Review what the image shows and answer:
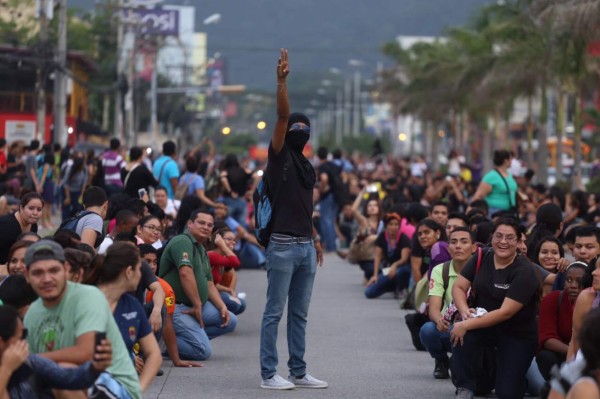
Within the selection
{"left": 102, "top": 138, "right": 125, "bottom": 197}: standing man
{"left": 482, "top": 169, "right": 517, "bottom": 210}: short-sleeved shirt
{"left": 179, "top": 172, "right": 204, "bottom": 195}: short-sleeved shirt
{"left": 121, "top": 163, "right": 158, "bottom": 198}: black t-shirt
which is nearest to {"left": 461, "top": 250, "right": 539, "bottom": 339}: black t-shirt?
{"left": 482, "top": 169, "right": 517, "bottom": 210}: short-sleeved shirt

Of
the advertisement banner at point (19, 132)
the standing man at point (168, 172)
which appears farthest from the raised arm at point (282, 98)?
the advertisement banner at point (19, 132)

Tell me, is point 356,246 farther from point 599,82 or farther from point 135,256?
point 599,82

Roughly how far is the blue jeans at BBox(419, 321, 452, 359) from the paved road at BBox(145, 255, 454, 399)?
0.28 meters

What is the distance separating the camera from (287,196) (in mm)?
11336

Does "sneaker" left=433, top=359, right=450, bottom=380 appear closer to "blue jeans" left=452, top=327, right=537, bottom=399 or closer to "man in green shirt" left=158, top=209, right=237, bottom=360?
"blue jeans" left=452, top=327, right=537, bottom=399

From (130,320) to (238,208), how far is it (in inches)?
681

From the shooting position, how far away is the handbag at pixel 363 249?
2098cm

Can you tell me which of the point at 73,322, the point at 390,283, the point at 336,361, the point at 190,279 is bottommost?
the point at 390,283

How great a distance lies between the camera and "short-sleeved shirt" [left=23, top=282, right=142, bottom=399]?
7.70 metres

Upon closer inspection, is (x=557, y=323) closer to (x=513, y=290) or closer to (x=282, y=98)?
(x=513, y=290)

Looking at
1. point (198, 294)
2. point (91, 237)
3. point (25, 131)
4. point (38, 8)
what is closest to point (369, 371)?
point (198, 294)

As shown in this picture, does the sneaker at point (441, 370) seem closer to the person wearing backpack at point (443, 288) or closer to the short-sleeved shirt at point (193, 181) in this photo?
the person wearing backpack at point (443, 288)

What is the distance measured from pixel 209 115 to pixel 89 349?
162m

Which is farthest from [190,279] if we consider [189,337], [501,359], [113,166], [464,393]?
[113,166]
